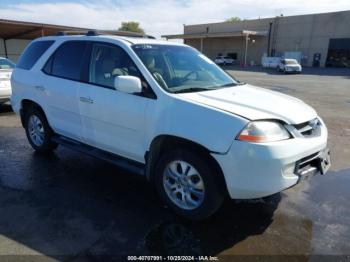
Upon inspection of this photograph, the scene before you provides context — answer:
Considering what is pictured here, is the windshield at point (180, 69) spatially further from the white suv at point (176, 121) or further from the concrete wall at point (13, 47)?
the concrete wall at point (13, 47)

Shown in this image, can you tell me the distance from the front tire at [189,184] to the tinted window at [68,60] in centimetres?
196

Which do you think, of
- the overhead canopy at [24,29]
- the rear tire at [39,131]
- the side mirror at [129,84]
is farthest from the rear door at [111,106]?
the overhead canopy at [24,29]

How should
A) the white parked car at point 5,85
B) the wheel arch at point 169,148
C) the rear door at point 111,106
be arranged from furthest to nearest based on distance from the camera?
the white parked car at point 5,85
the rear door at point 111,106
the wheel arch at point 169,148

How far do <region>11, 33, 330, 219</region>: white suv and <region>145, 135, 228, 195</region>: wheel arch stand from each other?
0.4 inches

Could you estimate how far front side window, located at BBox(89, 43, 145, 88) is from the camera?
3988 millimetres

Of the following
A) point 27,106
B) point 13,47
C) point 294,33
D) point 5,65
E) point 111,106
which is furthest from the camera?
point 294,33

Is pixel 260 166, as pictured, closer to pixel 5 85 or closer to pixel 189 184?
pixel 189 184

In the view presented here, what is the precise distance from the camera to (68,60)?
477 centimetres

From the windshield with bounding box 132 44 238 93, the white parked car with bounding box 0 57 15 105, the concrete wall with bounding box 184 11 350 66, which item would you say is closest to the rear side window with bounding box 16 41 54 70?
the windshield with bounding box 132 44 238 93

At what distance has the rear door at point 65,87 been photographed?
454 centimetres

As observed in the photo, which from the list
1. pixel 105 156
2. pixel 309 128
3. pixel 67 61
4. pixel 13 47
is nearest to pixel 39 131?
pixel 67 61

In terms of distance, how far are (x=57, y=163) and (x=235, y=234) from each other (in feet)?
10.7

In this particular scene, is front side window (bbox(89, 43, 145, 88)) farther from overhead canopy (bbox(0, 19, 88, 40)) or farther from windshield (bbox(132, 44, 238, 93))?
overhead canopy (bbox(0, 19, 88, 40))

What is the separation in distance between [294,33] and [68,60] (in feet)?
170
